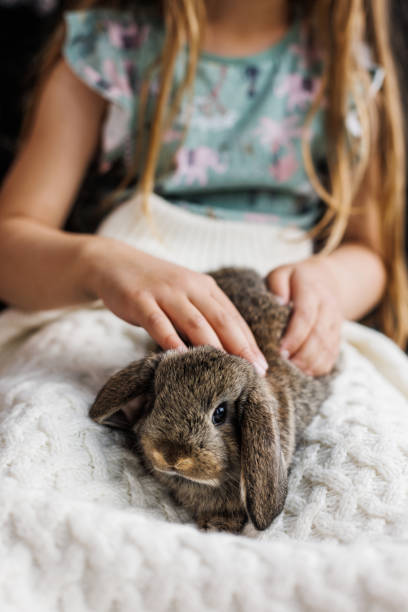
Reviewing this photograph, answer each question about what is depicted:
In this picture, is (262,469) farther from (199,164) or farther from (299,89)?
(299,89)

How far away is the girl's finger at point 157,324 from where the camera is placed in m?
0.65

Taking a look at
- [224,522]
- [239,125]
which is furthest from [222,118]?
[224,522]

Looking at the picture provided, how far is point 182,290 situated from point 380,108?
2.61 ft

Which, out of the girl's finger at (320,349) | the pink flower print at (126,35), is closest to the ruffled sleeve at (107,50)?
the pink flower print at (126,35)

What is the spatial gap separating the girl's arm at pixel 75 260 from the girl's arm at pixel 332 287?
132mm

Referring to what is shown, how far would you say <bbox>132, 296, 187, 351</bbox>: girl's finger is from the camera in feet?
2.13

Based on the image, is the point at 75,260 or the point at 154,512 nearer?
the point at 154,512

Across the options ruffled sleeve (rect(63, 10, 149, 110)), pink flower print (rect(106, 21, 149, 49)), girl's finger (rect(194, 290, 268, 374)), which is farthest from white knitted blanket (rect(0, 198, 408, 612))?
pink flower print (rect(106, 21, 149, 49))

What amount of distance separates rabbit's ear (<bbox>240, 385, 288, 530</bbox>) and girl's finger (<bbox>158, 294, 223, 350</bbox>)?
0.36 feet

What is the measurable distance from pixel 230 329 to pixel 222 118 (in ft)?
2.11

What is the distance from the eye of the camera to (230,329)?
26.3 inches

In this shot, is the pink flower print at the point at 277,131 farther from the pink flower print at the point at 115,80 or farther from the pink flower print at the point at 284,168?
the pink flower print at the point at 115,80

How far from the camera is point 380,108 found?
1.21 meters

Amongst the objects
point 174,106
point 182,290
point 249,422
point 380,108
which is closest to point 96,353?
point 182,290
